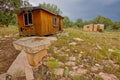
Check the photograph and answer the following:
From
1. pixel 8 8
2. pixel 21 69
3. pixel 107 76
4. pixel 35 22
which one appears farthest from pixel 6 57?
pixel 35 22

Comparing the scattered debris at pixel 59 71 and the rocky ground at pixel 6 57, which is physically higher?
the rocky ground at pixel 6 57

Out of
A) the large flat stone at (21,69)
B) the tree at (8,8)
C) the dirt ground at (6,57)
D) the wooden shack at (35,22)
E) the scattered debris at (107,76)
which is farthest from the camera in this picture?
the wooden shack at (35,22)

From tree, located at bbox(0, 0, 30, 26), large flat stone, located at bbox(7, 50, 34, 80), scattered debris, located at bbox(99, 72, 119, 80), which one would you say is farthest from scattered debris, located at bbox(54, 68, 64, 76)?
tree, located at bbox(0, 0, 30, 26)

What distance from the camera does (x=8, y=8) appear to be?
21.7ft

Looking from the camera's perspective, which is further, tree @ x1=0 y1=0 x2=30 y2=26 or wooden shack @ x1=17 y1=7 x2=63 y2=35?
wooden shack @ x1=17 y1=7 x2=63 y2=35

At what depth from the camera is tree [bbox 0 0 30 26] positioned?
6.18 meters

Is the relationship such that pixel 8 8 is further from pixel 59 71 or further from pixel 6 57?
pixel 59 71

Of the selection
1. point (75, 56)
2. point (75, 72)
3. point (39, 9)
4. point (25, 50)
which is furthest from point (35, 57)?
point (39, 9)

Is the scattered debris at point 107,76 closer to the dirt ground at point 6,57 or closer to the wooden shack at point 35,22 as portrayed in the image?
the dirt ground at point 6,57

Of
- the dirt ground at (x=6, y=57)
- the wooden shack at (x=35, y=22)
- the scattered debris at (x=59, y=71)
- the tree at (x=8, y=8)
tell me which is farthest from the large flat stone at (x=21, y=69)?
the wooden shack at (x=35, y=22)

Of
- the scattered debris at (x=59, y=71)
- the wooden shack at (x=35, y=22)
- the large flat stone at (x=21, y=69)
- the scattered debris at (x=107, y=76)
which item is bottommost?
the scattered debris at (x=107, y=76)

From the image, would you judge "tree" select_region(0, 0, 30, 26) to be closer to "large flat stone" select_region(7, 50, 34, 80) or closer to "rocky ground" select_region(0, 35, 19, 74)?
"rocky ground" select_region(0, 35, 19, 74)

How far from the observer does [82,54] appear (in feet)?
22.1

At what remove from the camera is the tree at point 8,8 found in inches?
243
